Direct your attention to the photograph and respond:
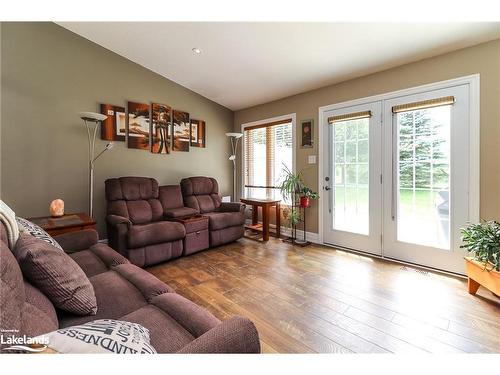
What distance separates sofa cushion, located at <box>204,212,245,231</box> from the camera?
11.5 ft

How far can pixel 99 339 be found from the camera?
0.72 metres

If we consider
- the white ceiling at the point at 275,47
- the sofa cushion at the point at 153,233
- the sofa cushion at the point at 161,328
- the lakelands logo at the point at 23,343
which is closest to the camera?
the lakelands logo at the point at 23,343

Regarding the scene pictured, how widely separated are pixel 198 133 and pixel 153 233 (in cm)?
225

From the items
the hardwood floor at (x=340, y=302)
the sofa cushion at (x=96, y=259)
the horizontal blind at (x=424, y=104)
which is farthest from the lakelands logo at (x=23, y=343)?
the horizontal blind at (x=424, y=104)

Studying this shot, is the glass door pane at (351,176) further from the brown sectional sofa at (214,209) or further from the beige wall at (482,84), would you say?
the brown sectional sofa at (214,209)

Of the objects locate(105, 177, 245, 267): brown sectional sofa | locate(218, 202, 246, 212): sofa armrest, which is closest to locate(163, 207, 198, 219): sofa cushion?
locate(105, 177, 245, 267): brown sectional sofa

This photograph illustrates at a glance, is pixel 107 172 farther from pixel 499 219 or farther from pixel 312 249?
pixel 499 219

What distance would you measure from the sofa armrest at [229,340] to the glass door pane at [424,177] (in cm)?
271

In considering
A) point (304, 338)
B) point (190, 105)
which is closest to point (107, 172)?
point (190, 105)

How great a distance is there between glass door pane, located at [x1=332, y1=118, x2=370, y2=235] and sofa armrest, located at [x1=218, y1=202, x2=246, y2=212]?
4.65 ft

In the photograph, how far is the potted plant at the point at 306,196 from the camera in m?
3.65

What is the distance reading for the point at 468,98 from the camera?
7.90 feet

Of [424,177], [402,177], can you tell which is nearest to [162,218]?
[402,177]

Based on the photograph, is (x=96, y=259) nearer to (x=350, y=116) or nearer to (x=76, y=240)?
(x=76, y=240)
